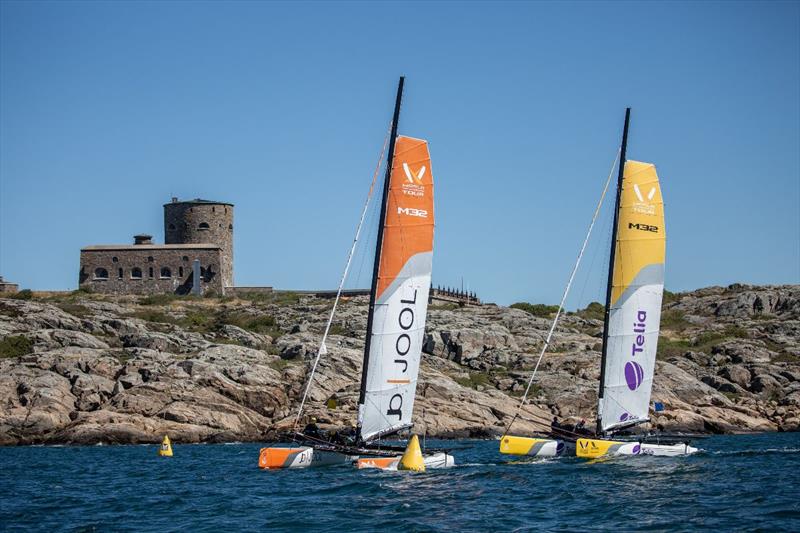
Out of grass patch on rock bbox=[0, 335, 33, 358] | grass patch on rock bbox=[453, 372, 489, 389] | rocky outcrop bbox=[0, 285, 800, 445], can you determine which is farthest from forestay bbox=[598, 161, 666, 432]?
grass patch on rock bbox=[0, 335, 33, 358]

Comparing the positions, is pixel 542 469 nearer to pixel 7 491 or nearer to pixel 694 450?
pixel 694 450

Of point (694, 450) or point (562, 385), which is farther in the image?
point (562, 385)

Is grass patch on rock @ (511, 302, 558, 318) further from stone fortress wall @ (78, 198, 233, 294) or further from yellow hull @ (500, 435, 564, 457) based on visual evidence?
yellow hull @ (500, 435, 564, 457)

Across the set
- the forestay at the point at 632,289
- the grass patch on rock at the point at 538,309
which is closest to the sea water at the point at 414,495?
the forestay at the point at 632,289

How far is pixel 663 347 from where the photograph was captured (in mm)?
86000

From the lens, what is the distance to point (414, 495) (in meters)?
33.8

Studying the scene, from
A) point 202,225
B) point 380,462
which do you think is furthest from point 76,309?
point 380,462

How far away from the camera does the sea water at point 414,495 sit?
29344 mm

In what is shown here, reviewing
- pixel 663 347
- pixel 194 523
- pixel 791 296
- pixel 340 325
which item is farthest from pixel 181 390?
pixel 791 296

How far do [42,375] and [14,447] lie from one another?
6865mm

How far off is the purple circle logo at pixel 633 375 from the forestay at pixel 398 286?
11048 mm

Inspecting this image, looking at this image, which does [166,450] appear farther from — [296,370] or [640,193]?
[640,193]

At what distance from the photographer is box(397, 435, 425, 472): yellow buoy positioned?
38.6 meters

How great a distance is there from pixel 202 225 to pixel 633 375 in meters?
66.5
